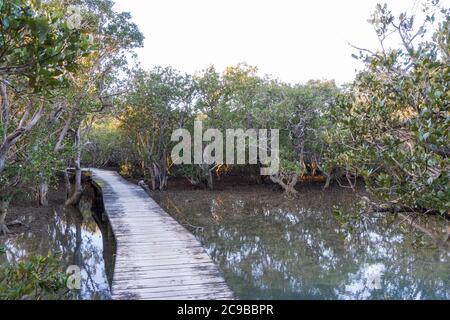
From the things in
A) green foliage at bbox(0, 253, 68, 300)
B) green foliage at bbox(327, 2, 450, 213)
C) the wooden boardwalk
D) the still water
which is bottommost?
the still water

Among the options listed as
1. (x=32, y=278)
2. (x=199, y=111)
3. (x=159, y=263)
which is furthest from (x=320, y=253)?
(x=199, y=111)

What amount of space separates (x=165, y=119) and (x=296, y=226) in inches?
306

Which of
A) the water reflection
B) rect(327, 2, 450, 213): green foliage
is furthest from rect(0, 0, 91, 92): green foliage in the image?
the water reflection

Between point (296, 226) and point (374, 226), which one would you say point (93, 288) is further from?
point (374, 226)

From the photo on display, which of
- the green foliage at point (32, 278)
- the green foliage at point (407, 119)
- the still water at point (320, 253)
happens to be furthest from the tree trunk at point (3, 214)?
the green foliage at point (407, 119)

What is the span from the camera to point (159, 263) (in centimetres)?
597

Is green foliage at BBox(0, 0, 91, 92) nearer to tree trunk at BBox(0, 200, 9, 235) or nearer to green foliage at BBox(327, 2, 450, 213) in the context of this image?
green foliage at BBox(327, 2, 450, 213)

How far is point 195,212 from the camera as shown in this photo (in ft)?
40.5

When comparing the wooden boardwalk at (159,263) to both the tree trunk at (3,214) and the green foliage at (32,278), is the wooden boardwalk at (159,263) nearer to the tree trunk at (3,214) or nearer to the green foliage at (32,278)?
the green foliage at (32,278)

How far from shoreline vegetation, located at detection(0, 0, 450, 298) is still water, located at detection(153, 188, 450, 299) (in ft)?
2.33

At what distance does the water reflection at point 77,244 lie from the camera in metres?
6.56

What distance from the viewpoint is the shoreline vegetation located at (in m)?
2.41
